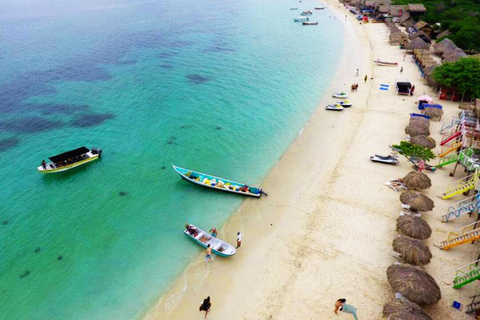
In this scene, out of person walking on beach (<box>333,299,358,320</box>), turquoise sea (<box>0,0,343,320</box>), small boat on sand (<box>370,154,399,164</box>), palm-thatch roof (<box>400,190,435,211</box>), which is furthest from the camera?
small boat on sand (<box>370,154,399,164</box>)

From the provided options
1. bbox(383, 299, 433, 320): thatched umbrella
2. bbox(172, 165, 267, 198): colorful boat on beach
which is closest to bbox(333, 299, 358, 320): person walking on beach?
bbox(383, 299, 433, 320): thatched umbrella

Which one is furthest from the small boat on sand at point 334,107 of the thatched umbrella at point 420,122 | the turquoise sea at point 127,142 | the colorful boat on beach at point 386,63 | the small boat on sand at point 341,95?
the colorful boat on beach at point 386,63

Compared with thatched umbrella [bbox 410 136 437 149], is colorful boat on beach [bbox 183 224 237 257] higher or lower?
lower

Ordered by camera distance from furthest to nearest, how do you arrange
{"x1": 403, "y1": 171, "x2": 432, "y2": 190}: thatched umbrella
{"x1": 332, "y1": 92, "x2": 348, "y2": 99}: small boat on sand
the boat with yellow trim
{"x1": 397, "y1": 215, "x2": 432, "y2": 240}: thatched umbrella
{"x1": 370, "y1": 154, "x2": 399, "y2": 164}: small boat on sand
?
{"x1": 332, "y1": 92, "x2": 348, "y2": 99}: small boat on sand, the boat with yellow trim, {"x1": 370, "y1": 154, "x2": 399, "y2": 164}: small boat on sand, {"x1": 403, "y1": 171, "x2": 432, "y2": 190}: thatched umbrella, {"x1": 397, "y1": 215, "x2": 432, "y2": 240}: thatched umbrella

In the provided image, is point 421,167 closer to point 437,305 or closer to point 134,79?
point 437,305

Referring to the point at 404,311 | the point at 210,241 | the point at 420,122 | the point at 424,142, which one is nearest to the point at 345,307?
the point at 404,311

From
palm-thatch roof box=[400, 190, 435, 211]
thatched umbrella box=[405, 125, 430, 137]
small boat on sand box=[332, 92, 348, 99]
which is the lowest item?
small boat on sand box=[332, 92, 348, 99]

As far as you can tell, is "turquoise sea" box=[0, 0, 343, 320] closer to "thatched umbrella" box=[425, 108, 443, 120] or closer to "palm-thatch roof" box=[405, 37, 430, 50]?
"palm-thatch roof" box=[405, 37, 430, 50]

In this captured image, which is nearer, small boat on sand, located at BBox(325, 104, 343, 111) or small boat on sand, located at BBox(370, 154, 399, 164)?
small boat on sand, located at BBox(370, 154, 399, 164)

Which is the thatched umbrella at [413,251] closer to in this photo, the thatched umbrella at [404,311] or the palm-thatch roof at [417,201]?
the thatched umbrella at [404,311]
